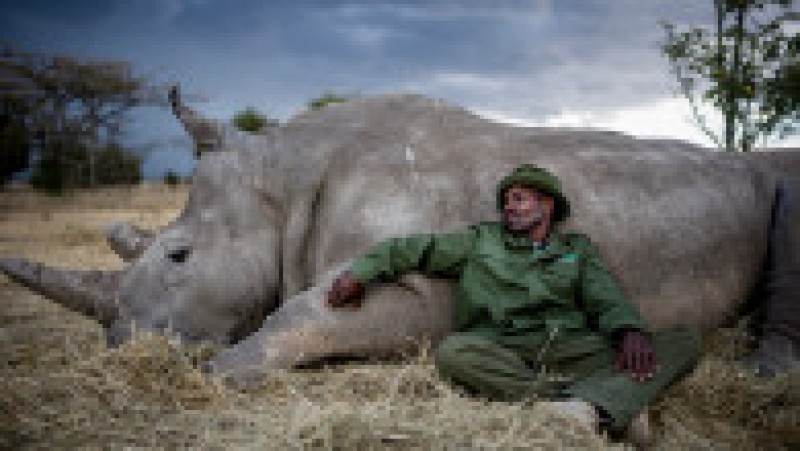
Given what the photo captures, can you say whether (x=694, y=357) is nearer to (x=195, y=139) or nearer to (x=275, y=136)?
(x=275, y=136)

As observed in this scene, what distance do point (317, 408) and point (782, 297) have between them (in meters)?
3.16

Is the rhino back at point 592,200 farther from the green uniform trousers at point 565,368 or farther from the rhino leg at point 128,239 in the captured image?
the rhino leg at point 128,239

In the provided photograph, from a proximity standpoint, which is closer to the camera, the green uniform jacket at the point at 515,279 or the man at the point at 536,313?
the man at the point at 536,313

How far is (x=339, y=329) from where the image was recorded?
3496 mm

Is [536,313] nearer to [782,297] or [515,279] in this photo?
[515,279]

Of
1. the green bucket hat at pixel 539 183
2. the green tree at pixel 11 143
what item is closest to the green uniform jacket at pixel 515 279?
the green bucket hat at pixel 539 183

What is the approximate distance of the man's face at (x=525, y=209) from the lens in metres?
3.62

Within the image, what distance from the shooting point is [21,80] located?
26.0 m

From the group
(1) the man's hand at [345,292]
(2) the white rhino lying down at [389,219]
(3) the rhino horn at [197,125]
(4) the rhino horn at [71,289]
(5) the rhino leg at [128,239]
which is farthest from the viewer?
(5) the rhino leg at [128,239]

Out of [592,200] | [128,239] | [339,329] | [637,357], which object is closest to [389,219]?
[339,329]

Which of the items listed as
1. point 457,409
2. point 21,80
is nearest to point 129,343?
point 457,409

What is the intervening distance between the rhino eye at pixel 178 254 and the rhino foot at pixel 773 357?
346 centimetres

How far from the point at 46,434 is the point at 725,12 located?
50.8ft

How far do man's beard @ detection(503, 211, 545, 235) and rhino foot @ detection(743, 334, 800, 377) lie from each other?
5.20 ft
